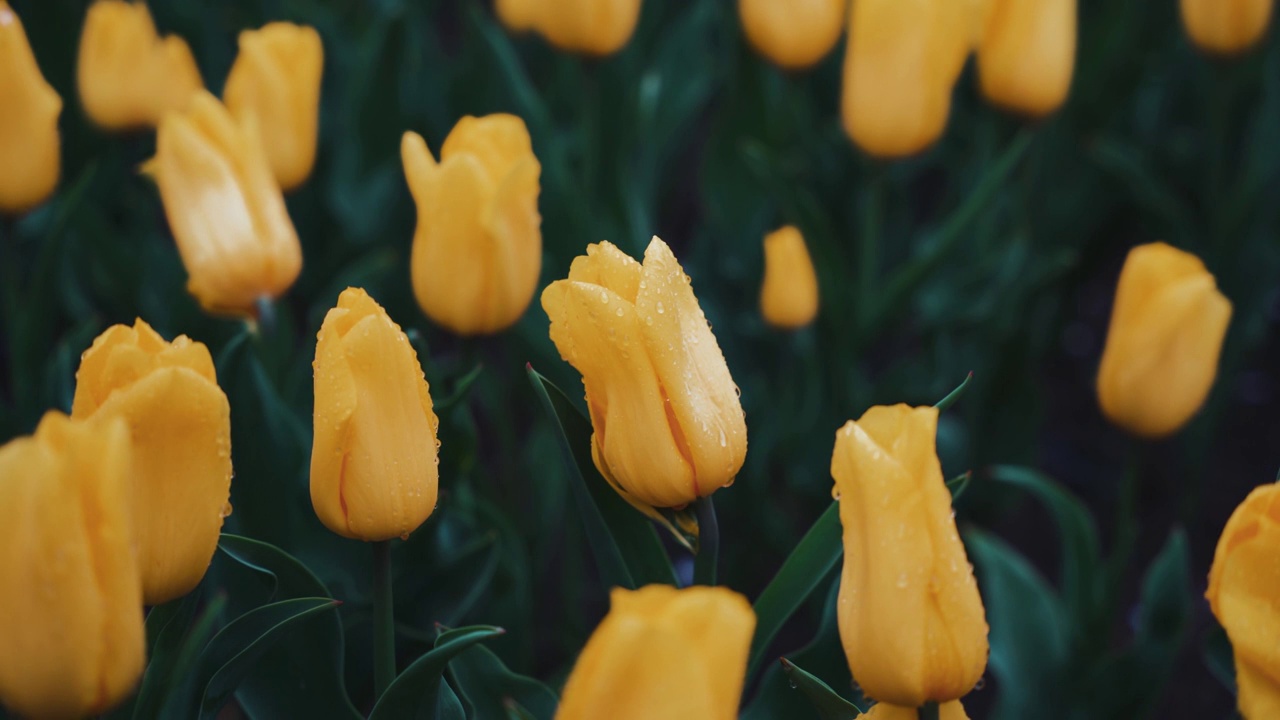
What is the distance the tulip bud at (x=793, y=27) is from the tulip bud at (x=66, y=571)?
1.33m

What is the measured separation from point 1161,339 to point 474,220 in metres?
0.72

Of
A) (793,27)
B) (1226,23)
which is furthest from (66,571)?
(1226,23)

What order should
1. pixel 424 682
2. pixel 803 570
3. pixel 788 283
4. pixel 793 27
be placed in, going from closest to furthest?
1. pixel 424 682
2. pixel 803 570
3. pixel 788 283
4. pixel 793 27

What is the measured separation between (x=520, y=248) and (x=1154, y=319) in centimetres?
66

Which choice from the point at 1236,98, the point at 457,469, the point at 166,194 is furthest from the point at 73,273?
the point at 1236,98

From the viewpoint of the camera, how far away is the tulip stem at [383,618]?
35.1 inches

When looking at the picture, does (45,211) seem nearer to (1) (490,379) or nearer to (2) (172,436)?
(1) (490,379)

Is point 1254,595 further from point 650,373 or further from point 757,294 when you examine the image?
point 757,294

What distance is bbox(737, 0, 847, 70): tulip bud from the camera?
1.78 m

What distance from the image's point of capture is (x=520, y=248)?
1203 millimetres

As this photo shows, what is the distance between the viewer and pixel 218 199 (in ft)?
4.03

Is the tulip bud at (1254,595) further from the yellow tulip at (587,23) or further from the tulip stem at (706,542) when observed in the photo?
the yellow tulip at (587,23)

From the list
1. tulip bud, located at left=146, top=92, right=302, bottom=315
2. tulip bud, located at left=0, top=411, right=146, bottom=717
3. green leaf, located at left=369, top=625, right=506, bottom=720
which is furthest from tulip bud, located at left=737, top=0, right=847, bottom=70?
tulip bud, located at left=0, top=411, right=146, bottom=717

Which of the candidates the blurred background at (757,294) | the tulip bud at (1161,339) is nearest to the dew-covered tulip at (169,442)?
the blurred background at (757,294)
